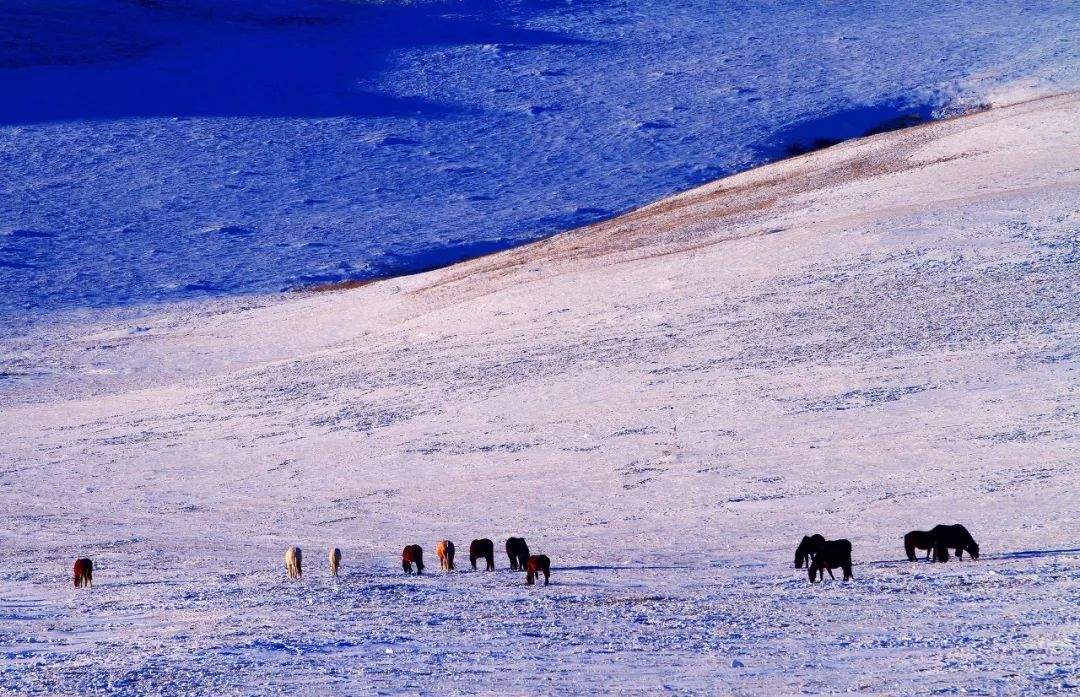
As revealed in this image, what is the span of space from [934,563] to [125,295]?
1077 inches

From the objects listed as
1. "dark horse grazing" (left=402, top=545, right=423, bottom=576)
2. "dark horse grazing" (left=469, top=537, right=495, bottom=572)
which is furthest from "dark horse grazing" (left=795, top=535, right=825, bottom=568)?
"dark horse grazing" (left=402, top=545, right=423, bottom=576)

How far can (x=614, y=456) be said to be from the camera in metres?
18.5

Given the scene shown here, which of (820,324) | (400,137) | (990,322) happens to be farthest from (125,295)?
(990,322)

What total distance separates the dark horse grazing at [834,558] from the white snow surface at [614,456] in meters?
0.22

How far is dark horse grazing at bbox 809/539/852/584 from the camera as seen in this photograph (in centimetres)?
1143

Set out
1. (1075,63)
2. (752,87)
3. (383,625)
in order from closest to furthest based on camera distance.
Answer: (383,625), (1075,63), (752,87)

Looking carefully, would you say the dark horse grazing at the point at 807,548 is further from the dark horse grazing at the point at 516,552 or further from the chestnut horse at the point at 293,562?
the chestnut horse at the point at 293,562

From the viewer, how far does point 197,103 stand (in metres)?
49.9

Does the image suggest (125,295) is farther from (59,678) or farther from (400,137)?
(59,678)

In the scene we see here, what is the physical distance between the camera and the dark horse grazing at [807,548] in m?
12.1

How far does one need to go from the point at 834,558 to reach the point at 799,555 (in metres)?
0.84

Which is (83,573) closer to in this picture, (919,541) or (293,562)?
(293,562)

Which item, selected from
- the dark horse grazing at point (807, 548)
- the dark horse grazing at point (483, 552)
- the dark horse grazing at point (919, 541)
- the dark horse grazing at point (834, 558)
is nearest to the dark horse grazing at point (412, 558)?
the dark horse grazing at point (483, 552)

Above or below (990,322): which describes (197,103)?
above
